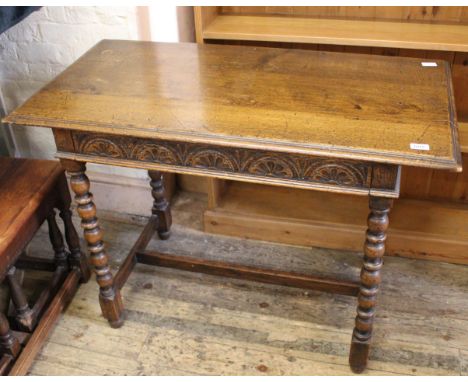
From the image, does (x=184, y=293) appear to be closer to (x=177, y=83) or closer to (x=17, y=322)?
(x=17, y=322)

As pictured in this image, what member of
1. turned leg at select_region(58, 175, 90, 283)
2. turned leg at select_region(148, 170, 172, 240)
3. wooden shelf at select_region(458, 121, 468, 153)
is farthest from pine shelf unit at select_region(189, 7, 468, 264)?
turned leg at select_region(58, 175, 90, 283)

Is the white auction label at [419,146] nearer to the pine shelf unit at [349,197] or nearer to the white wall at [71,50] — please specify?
the pine shelf unit at [349,197]

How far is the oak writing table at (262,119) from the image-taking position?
145cm

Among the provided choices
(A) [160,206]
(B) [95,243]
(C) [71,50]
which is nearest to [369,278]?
(B) [95,243]

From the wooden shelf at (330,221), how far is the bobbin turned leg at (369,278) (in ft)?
1.95

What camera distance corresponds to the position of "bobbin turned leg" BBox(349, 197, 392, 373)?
5.11 feet

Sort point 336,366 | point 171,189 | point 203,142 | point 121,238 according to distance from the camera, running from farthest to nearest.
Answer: point 171,189, point 121,238, point 336,366, point 203,142

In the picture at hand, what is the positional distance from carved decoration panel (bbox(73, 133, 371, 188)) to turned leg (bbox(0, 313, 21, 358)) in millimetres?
628

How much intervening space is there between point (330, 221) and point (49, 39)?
1.35 m

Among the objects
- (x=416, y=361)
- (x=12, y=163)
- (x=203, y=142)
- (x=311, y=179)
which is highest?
(x=203, y=142)

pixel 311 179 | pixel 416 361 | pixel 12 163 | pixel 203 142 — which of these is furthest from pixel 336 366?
pixel 12 163

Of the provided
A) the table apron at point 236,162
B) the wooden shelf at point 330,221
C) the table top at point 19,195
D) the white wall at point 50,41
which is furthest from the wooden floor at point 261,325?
the table apron at point 236,162

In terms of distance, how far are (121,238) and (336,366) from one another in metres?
1.08

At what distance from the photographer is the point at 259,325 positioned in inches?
81.8
